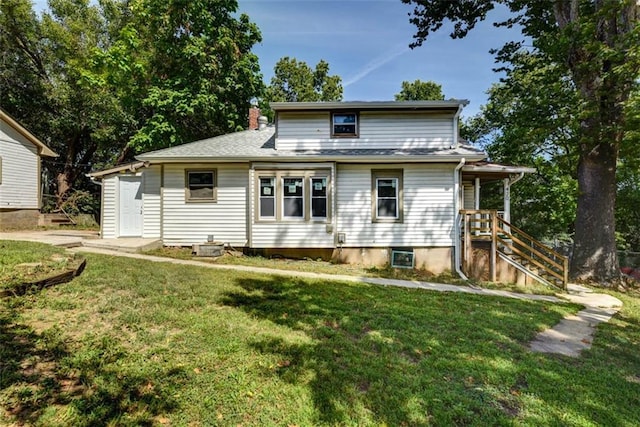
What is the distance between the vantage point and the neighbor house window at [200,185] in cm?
1028

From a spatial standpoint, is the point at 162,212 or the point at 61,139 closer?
the point at 162,212

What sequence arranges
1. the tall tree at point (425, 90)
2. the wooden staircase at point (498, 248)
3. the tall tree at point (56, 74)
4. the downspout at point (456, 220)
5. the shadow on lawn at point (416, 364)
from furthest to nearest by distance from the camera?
the tall tree at point (425, 90)
the tall tree at point (56, 74)
the downspout at point (456, 220)
the wooden staircase at point (498, 248)
the shadow on lawn at point (416, 364)

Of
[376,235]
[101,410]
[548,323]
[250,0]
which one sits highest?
[250,0]

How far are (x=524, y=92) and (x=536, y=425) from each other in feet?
43.6

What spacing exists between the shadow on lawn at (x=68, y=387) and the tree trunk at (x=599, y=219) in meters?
12.6

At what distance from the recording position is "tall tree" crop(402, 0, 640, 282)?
8352mm

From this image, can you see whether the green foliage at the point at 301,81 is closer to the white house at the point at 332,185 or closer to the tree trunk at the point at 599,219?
the white house at the point at 332,185

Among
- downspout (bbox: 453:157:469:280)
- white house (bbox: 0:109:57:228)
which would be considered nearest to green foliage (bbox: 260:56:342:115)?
white house (bbox: 0:109:57:228)

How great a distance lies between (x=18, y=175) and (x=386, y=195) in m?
17.5

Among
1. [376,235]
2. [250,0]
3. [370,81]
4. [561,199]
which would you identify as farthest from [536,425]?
[561,199]

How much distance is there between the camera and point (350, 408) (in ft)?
9.16

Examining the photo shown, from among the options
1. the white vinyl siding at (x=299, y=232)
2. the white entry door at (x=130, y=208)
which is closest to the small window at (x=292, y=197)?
the white vinyl siding at (x=299, y=232)

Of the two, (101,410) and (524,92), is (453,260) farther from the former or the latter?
(101,410)

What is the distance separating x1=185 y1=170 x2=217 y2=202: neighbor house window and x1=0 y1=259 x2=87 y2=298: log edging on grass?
4.72 meters
